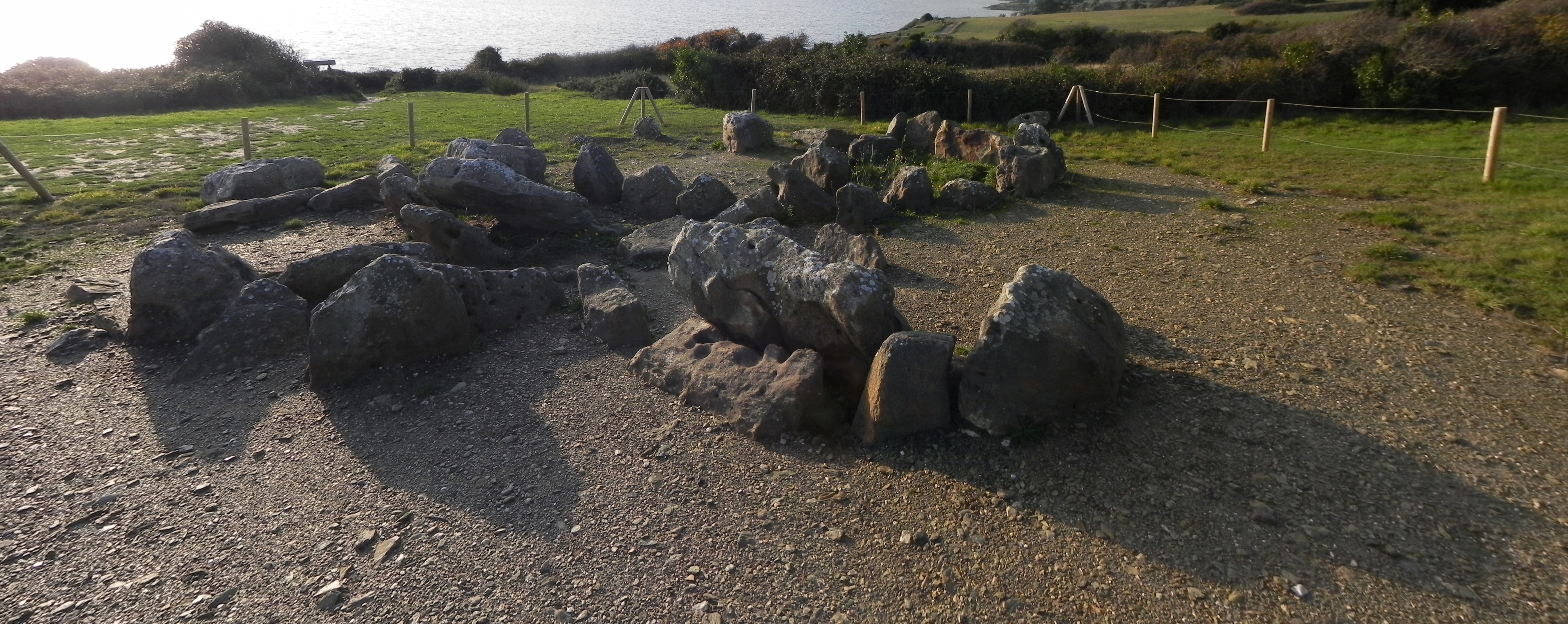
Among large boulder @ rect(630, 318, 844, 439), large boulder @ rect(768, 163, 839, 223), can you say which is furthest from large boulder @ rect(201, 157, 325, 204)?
large boulder @ rect(630, 318, 844, 439)

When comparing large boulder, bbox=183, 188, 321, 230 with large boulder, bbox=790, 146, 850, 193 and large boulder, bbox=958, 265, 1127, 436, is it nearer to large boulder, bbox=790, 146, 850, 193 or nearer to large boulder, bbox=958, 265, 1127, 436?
large boulder, bbox=790, 146, 850, 193

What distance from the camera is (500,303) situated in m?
7.83

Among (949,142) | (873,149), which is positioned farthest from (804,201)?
(949,142)

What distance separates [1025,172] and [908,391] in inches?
330

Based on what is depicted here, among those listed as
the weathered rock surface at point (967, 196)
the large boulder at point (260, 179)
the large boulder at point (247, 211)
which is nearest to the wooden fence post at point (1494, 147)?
the weathered rock surface at point (967, 196)

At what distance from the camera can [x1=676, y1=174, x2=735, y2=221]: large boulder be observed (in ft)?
38.3

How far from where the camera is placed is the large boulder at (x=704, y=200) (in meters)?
11.7

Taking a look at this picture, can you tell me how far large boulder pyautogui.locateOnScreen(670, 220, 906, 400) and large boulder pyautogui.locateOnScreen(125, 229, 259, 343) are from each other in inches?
171

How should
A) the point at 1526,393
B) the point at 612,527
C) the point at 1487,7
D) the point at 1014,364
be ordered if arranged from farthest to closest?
1. the point at 1487,7
2. the point at 1526,393
3. the point at 1014,364
4. the point at 612,527

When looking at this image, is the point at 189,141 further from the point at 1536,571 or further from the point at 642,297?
the point at 1536,571

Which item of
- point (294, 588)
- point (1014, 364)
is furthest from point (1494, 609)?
point (294, 588)

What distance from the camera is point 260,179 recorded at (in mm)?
12773

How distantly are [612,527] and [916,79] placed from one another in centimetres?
2110

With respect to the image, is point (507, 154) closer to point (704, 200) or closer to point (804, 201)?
point (704, 200)
